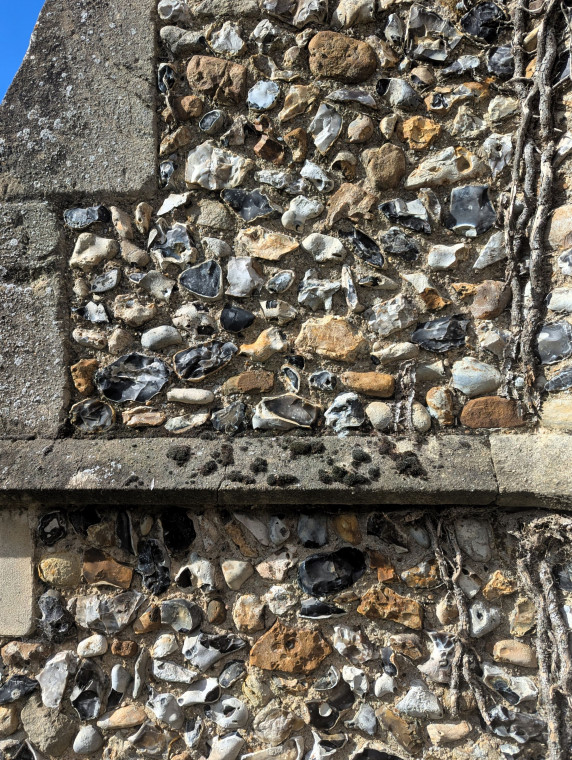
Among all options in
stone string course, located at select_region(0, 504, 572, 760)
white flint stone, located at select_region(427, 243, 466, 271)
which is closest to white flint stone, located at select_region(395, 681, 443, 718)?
stone string course, located at select_region(0, 504, 572, 760)

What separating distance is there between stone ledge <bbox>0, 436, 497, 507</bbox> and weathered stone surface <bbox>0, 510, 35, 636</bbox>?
0.29 ft

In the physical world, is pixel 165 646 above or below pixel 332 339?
below

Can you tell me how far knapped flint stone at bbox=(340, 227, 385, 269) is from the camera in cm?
173

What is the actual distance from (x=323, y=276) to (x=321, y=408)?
0.40m

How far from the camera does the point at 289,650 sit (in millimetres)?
1579

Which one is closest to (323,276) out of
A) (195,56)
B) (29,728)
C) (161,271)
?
(161,271)

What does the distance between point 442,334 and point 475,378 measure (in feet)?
0.51

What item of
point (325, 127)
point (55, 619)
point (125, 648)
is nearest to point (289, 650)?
point (125, 648)

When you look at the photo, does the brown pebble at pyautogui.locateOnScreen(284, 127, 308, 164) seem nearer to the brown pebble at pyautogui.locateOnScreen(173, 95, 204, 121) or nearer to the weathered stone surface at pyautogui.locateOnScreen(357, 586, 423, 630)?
the brown pebble at pyautogui.locateOnScreen(173, 95, 204, 121)

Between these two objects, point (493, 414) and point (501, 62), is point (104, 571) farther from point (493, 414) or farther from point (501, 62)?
point (501, 62)

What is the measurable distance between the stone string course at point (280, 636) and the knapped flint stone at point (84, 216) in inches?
34.6

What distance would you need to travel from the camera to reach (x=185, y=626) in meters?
1.63

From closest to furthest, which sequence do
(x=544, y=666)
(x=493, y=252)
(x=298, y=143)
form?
(x=544, y=666), (x=493, y=252), (x=298, y=143)

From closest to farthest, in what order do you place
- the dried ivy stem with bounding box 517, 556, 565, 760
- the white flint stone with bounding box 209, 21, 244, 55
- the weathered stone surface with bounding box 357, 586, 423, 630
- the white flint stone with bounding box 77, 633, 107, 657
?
1. the dried ivy stem with bounding box 517, 556, 565, 760
2. the weathered stone surface with bounding box 357, 586, 423, 630
3. the white flint stone with bounding box 77, 633, 107, 657
4. the white flint stone with bounding box 209, 21, 244, 55
